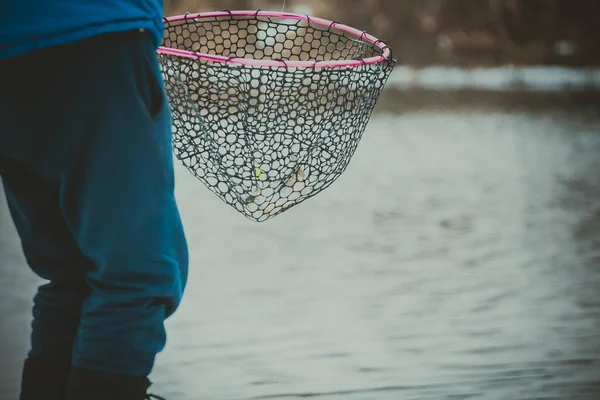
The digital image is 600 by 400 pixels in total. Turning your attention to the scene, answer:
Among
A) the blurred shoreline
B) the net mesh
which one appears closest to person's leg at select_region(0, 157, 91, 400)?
the net mesh

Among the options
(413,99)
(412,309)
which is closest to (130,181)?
(412,309)

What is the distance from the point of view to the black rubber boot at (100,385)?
118cm

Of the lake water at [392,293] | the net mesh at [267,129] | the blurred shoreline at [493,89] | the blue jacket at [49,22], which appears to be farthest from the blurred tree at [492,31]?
the blue jacket at [49,22]

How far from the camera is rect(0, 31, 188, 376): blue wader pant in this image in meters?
1.14

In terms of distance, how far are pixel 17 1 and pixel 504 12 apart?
310 inches

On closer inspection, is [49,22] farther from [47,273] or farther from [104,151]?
[47,273]

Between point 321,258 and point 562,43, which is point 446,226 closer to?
point 321,258

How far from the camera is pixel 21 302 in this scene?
2.66 meters

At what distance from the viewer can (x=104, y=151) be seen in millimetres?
1146

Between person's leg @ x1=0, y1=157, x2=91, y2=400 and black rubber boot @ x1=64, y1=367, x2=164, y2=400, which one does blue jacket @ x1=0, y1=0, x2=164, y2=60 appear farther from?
black rubber boot @ x1=64, y1=367, x2=164, y2=400

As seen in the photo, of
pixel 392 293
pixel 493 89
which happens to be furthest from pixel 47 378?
pixel 493 89

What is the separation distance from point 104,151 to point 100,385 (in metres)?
0.33

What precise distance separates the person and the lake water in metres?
0.93

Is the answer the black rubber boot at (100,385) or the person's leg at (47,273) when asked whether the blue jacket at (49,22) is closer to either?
the person's leg at (47,273)
